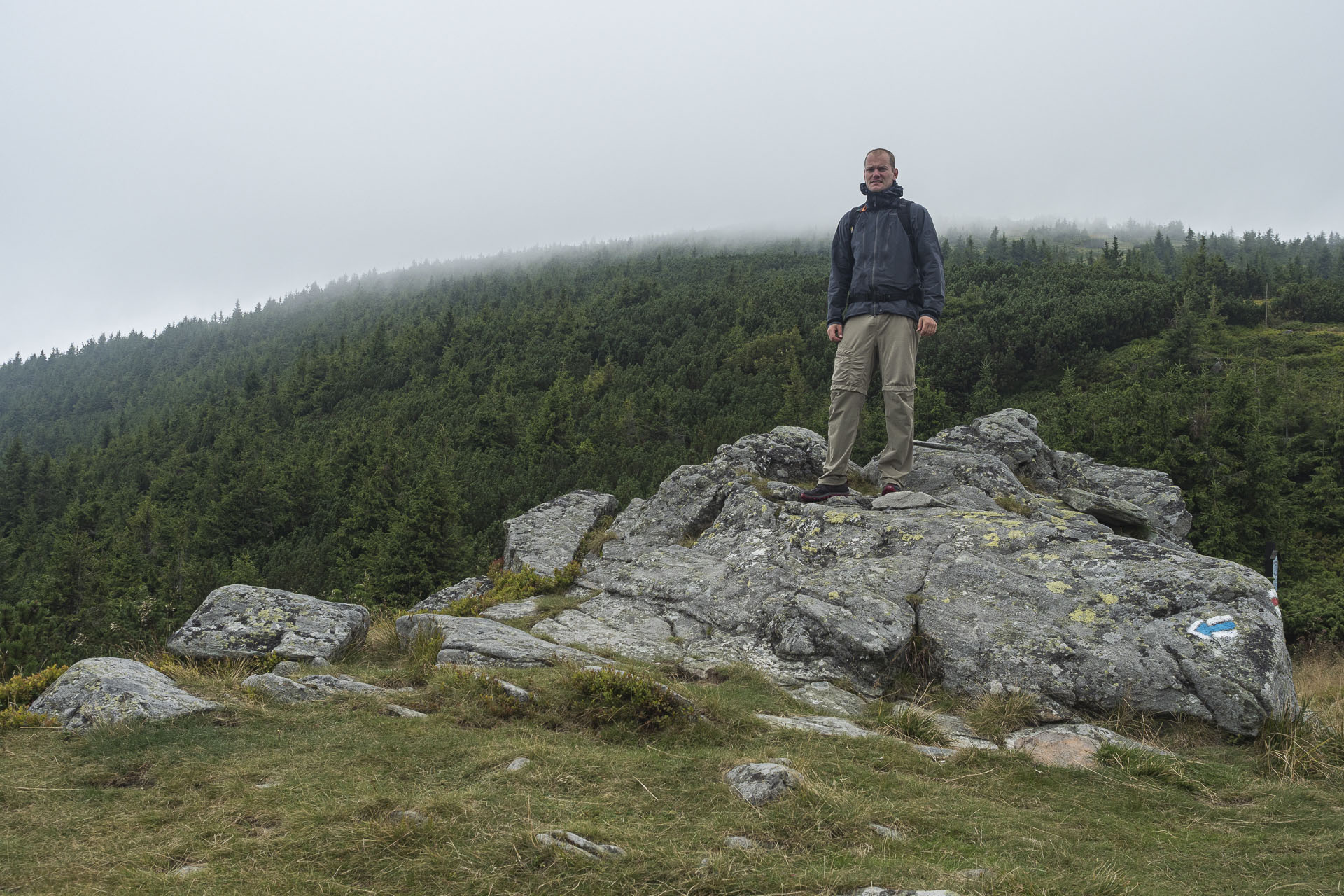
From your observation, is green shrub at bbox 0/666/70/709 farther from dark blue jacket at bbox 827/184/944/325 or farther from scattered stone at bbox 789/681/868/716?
dark blue jacket at bbox 827/184/944/325

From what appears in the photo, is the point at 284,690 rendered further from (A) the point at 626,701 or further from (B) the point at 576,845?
(B) the point at 576,845

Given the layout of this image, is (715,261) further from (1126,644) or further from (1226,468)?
(1126,644)

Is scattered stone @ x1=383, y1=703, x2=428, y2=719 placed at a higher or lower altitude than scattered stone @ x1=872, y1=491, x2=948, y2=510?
lower

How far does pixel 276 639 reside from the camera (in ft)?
24.5

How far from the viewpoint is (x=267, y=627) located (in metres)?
7.58

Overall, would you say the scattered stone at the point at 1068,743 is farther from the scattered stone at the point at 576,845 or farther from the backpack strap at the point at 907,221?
the backpack strap at the point at 907,221

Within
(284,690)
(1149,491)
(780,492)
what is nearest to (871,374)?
(780,492)

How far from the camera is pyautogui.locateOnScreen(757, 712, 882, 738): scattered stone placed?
5.26 meters

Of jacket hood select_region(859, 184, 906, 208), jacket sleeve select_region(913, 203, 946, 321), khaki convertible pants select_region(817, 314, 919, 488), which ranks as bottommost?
khaki convertible pants select_region(817, 314, 919, 488)

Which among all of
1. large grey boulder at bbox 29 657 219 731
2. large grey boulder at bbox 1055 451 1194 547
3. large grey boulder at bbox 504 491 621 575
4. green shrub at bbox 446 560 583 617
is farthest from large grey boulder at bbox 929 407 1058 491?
large grey boulder at bbox 29 657 219 731

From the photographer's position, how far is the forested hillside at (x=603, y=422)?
3481cm

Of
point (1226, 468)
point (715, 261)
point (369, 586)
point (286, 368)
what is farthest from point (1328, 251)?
point (286, 368)

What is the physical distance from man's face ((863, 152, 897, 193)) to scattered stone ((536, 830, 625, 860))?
819 cm

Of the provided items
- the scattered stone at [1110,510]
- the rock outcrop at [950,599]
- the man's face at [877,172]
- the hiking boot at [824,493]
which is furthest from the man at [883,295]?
the scattered stone at [1110,510]
